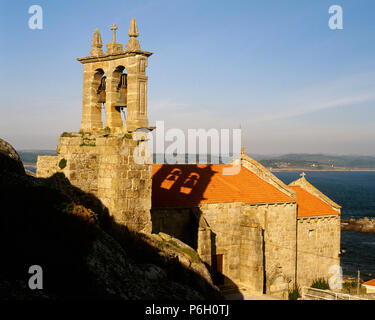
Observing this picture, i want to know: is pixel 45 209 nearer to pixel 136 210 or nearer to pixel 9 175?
pixel 9 175

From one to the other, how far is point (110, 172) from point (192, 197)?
8.93 metres

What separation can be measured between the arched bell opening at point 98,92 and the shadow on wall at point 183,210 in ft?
21.4

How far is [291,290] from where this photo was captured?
28531 millimetres

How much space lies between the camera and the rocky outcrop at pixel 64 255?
893 centimetres

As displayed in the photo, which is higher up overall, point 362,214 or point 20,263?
point 20,263

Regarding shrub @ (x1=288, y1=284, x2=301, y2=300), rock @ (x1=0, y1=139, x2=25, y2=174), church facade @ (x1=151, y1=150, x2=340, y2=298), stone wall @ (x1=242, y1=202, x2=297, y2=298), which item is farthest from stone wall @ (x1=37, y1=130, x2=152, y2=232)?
shrub @ (x1=288, y1=284, x2=301, y2=300)

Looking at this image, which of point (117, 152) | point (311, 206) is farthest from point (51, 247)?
point (311, 206)

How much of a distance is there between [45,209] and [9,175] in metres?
1.83

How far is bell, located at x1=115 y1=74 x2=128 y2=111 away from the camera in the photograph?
17453 millimetres

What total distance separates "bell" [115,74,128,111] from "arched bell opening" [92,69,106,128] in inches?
34.2

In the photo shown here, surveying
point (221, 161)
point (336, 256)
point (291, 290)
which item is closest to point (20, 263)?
point (291, 290)

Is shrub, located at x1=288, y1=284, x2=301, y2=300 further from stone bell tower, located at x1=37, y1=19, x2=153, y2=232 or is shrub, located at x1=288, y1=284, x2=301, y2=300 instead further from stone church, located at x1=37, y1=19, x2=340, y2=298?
stone bell tower, located at x1=37, y1=19, x2=153, y2=232

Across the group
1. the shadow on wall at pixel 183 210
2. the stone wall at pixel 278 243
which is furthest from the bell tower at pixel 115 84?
the stone wall at pixel 278 243

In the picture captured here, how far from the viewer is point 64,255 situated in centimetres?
986
